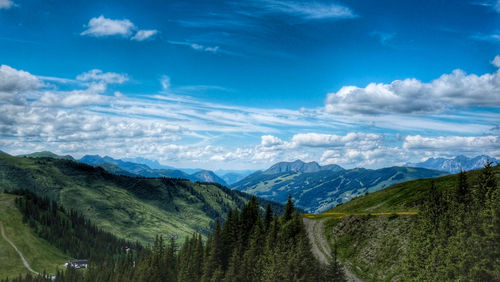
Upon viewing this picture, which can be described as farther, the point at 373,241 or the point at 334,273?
the point at 373,241

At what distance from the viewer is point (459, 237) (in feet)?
127

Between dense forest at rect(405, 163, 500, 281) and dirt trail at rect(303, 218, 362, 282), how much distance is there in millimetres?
12801

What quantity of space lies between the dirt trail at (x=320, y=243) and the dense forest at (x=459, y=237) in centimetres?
1280

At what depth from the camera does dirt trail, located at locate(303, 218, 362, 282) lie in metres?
58.3

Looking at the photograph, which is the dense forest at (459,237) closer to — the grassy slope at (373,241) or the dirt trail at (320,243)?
Result: the grassy slope at (373,241)

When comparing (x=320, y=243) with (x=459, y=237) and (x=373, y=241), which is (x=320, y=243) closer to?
(x=373, y=241)

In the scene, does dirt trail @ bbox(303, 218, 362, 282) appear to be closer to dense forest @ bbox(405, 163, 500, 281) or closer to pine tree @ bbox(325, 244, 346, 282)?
pine tree @ bbox(325, 244, 346, 282)

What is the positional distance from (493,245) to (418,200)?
177 feet

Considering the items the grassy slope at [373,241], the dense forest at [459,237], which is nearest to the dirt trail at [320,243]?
the grassy slope at [373,241]

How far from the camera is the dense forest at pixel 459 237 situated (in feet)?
110

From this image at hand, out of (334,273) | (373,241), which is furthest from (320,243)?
(334,273)

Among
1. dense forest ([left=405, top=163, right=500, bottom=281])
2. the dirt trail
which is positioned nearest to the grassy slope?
the dirt trail

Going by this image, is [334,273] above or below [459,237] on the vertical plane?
below

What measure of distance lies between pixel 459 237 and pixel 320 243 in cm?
3787
